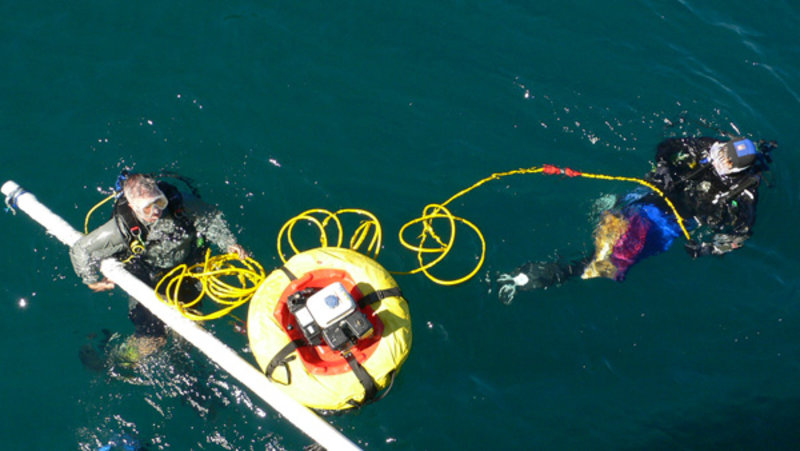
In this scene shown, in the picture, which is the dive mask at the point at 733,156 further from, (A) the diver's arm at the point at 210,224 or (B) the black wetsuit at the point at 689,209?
(A) the diver's arm at the point at 210,224

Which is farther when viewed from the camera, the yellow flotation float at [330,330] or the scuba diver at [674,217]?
the scuba diver at [674,217]

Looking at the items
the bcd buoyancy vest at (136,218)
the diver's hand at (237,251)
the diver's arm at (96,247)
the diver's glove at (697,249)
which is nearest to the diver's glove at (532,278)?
the diver's glove at (697,249)

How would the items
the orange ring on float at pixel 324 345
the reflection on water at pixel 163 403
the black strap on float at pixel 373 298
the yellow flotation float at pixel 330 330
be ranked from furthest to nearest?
the reflection on water at pixel 163 403
the black strap on float at pixel 373 298
the orange ring on float at pixel 324 345
the yellow flotation float at pixel 330 330

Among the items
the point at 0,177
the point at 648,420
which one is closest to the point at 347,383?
the point at 648,420

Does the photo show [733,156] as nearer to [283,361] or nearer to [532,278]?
[532,278]

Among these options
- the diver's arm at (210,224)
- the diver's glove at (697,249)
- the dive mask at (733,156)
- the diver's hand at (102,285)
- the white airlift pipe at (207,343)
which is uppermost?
the dive mask at (733,156)

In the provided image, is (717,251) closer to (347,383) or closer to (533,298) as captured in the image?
(533,298)
